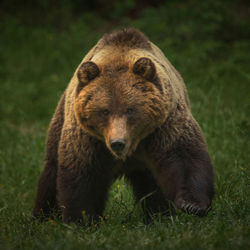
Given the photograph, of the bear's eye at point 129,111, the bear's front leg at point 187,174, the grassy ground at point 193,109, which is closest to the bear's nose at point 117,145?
the bear's eye at point 129,111

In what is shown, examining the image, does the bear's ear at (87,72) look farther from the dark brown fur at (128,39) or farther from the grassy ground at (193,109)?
the grassy ground at (193,109)

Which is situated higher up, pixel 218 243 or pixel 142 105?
pixel 142 105

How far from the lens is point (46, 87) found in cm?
1264

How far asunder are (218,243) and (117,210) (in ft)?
5.84

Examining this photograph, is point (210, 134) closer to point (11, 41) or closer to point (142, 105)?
point (142, 105)

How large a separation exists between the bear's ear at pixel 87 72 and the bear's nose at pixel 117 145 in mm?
785

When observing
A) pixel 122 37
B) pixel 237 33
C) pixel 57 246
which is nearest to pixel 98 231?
pixel 57 246

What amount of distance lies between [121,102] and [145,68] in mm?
420

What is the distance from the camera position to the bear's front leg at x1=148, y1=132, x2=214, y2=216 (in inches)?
191

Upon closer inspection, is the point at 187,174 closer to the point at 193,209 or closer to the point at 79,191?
the point at 193,209

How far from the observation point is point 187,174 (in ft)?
16.3

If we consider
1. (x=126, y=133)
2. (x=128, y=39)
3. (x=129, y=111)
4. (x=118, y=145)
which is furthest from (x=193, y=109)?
(x=118, y=145)

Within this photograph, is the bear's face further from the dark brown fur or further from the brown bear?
the dark brown fur

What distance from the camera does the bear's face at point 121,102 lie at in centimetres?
488
